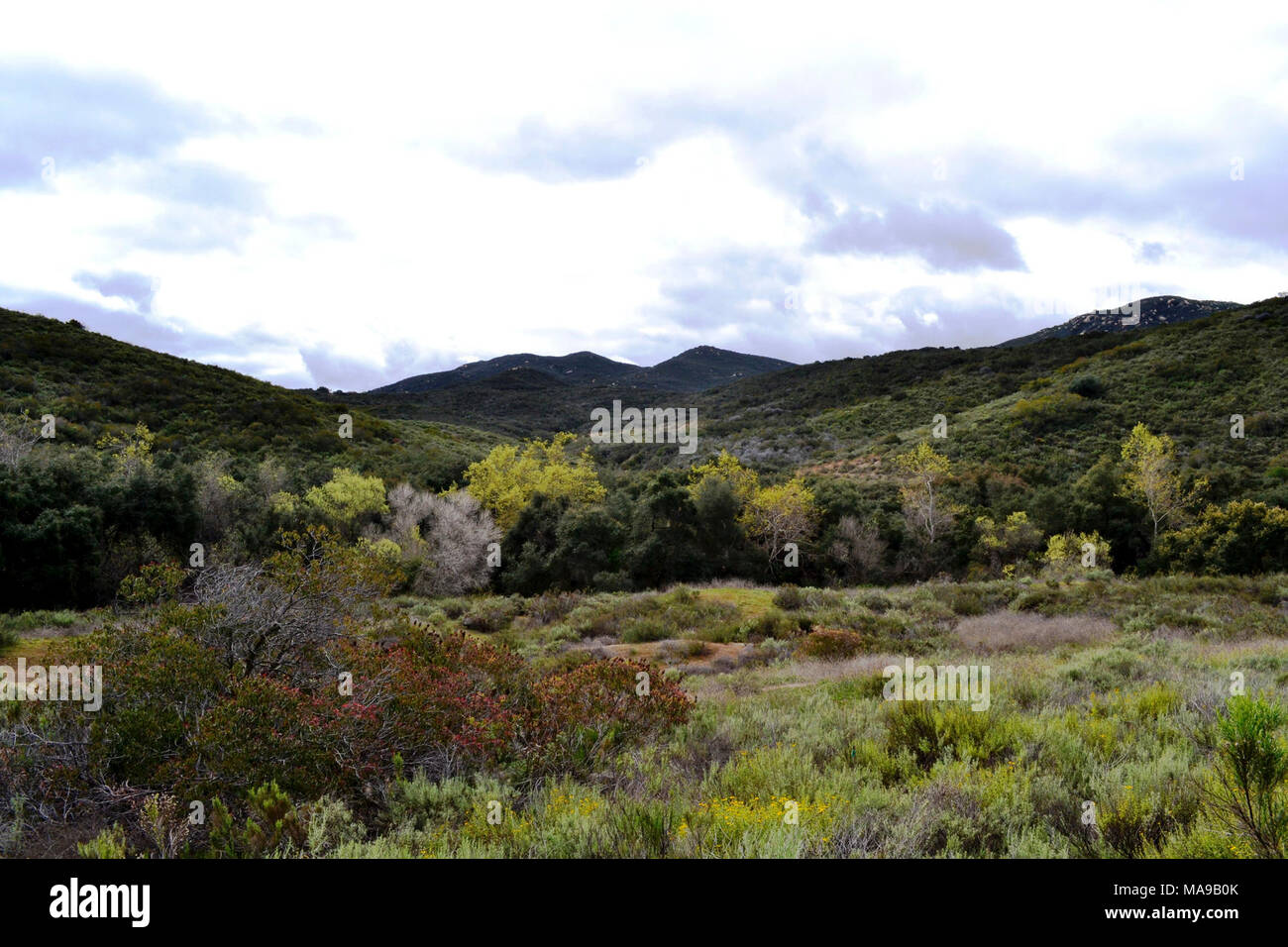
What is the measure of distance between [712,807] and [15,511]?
19.6 metres

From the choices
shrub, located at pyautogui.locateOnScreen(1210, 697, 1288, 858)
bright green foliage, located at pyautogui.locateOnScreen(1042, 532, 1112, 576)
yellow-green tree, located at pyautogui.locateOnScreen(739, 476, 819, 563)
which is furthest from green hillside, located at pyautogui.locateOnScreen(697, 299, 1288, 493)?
shrub, located at pyautogui.locateOnScreen(1210, 697, 1288, 858)

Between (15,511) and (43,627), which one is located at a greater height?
(15,511)

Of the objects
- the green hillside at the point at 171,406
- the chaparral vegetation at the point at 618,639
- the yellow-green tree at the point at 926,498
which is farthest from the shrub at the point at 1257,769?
the green hillside at the point at 171,406

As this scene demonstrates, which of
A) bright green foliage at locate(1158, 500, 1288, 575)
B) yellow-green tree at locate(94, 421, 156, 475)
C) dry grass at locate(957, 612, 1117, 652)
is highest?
yellow-green tree at locate(94, 421, 156, 475)

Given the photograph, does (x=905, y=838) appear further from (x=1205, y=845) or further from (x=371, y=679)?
(x=371, y=679)

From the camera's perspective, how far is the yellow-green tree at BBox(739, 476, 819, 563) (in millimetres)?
27766

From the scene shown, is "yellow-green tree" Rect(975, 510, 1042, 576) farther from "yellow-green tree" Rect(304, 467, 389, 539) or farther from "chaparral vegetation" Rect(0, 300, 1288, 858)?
"yellow-green tree" Rect(304, 467, 389, 539)

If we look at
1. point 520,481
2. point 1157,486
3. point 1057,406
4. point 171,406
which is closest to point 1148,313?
point 1057,406

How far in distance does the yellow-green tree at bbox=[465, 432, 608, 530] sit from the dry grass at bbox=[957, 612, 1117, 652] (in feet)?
58.2

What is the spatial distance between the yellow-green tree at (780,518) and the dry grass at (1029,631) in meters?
12.2

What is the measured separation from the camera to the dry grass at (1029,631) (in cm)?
1243
